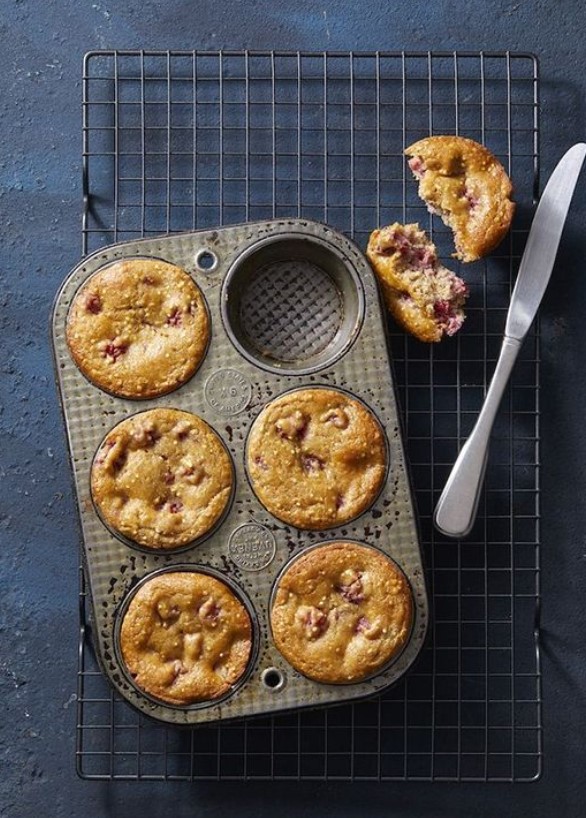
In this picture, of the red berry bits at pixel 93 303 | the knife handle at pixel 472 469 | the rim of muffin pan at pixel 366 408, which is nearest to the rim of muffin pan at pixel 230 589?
the rim of muffin pan at pixel 366 408

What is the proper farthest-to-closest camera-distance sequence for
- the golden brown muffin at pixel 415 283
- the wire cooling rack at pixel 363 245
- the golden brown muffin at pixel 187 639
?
the wire cooling rack at pixel 363 245 → the golden brown muffin at pixel 415 283 → the golden brown muffin at pixel 187 639

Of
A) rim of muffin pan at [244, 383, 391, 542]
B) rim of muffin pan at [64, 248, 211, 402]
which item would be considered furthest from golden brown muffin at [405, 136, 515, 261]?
rim of muffin pan at [64, 248, 211, 402]

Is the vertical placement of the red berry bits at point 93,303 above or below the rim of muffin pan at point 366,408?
above

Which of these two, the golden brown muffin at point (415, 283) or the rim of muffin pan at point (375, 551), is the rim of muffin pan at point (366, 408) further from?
the golden brown muffin at point (415, 283)

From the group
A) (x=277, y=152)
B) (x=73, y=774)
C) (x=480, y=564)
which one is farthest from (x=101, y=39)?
(x=73, y=774)

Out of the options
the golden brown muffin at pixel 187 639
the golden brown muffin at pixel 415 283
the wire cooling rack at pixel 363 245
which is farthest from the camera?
the wire cooling rack at pixel 363 245

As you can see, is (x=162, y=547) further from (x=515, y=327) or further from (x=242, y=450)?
(x=515, y=327)

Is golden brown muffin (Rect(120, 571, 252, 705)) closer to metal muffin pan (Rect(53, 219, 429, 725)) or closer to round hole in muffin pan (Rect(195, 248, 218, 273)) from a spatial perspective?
metal muffin pan (Rect(53, 219, 429, 725))
